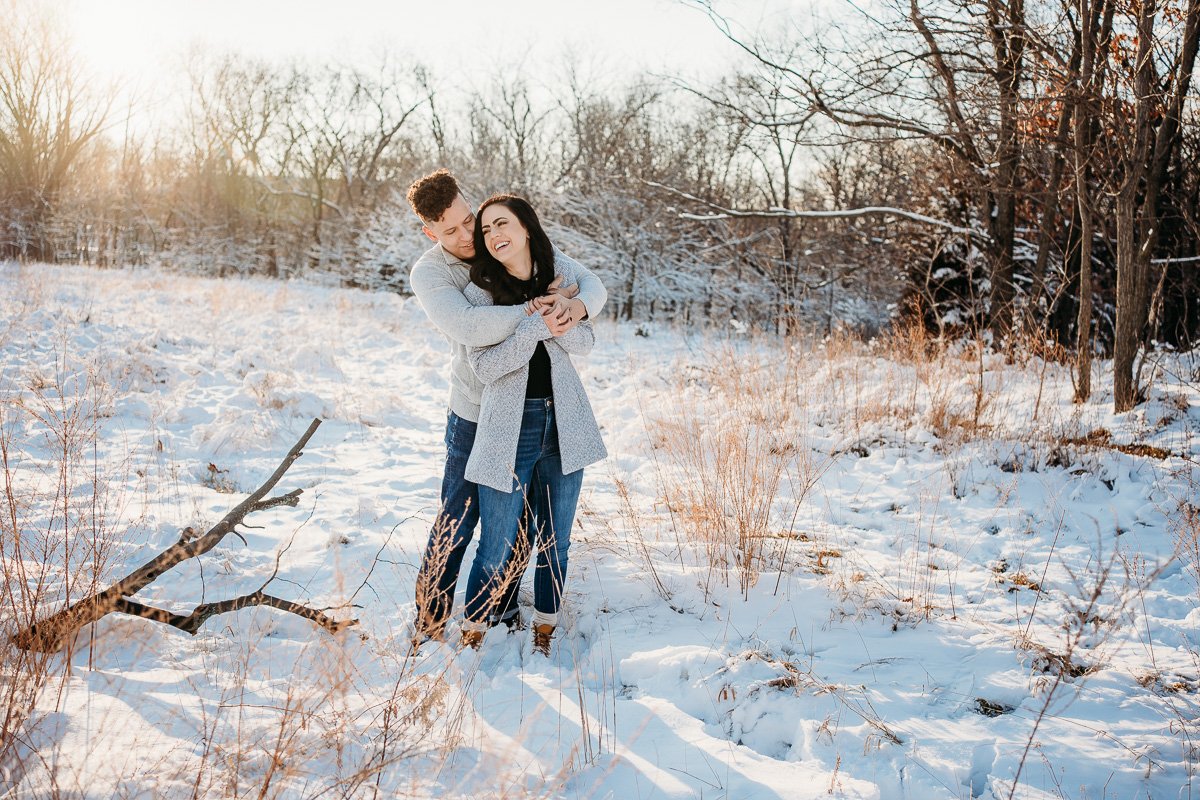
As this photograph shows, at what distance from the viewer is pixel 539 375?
2531 millimetres

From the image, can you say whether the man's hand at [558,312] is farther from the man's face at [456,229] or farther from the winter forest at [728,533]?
the winter forest at [728,533]

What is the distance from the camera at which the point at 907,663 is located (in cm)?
231

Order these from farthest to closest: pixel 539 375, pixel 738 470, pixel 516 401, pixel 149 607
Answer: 1. pixel 738 470
2. pixel 539 375
3. pixel 516 401
4. pixel 149 607

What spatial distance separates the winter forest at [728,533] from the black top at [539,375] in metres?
0.96

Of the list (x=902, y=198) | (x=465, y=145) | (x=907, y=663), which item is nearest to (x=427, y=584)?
(x=907, y=663)

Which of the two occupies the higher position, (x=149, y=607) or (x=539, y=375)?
(x=539, y=375)

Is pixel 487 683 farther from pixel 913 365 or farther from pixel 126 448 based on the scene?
pixel 913 365

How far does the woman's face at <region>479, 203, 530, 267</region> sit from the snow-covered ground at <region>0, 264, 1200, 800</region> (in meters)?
1.33

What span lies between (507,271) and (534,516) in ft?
3.14

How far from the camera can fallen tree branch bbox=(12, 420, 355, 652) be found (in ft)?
6.09

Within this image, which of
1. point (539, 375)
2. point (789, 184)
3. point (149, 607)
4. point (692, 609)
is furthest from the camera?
point (789, 184)

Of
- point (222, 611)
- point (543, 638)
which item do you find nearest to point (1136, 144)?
point (543, 638)

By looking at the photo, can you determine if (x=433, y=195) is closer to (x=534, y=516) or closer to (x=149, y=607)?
(x=534, y=516)

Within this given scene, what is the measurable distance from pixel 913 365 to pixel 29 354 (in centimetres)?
820
